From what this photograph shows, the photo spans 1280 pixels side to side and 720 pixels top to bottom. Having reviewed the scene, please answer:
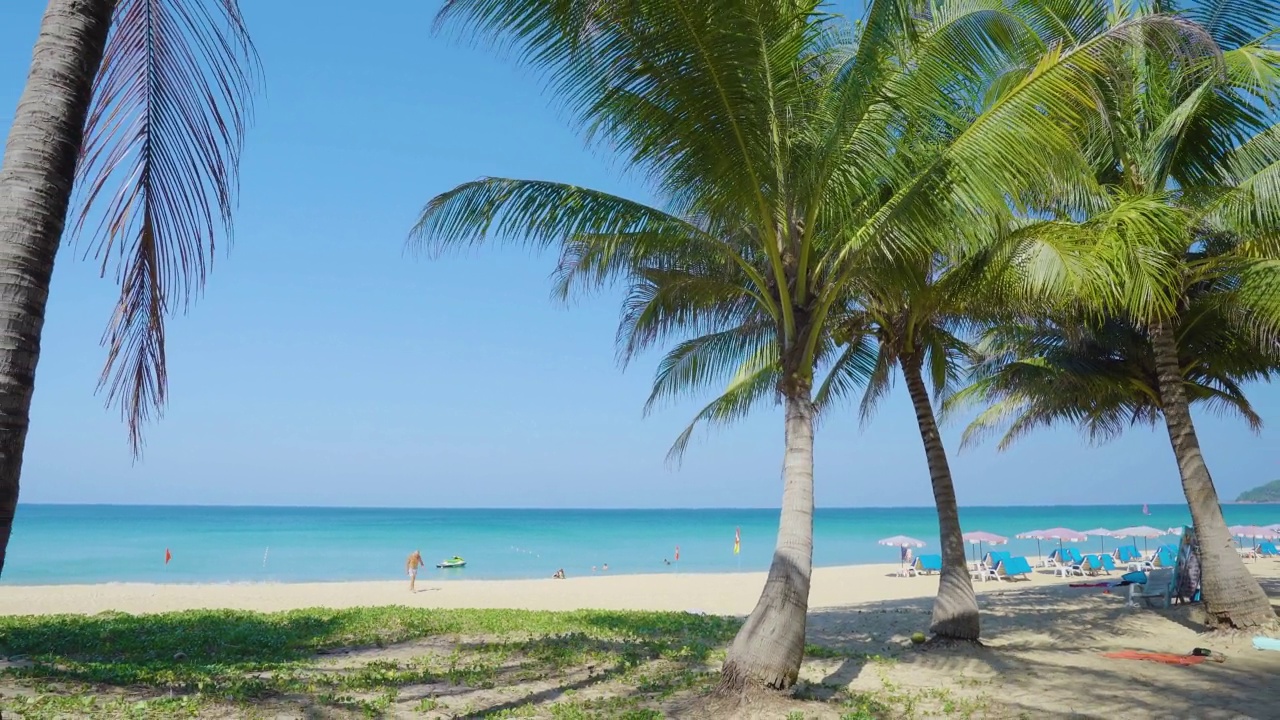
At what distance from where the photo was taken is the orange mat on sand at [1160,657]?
310 inches

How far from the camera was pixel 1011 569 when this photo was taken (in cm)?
2192

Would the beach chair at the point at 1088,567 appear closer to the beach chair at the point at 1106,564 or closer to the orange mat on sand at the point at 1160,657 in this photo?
the beach chair at the point at 1106,564

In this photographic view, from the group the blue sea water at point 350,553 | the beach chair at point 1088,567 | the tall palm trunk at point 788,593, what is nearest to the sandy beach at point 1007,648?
the tall palm trunk at point 788,593

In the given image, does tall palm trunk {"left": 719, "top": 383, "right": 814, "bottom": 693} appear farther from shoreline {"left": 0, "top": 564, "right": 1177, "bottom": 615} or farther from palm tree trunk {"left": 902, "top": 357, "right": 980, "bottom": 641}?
shoreline {"left": 0, "top": 564, "right": 1177, "bottom": 615}

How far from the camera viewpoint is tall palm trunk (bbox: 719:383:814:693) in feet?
19.2

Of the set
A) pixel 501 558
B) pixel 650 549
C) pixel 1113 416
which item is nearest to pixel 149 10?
pixel 1113 416

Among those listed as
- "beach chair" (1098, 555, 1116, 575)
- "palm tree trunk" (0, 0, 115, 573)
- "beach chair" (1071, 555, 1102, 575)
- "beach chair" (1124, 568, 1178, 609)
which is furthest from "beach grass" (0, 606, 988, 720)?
"beach chair" (1098, 555, 1116, 575)

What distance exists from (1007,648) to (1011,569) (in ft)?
48.2

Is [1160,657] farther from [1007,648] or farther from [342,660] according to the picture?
[342,660]

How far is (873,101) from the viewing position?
6535mm

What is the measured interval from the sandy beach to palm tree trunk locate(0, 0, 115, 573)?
172 inches

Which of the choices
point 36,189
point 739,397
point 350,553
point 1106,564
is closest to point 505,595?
point 739,397

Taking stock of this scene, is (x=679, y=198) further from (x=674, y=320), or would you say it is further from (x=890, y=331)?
(x=890, y=331)

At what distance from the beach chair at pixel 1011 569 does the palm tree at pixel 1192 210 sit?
12.8m
